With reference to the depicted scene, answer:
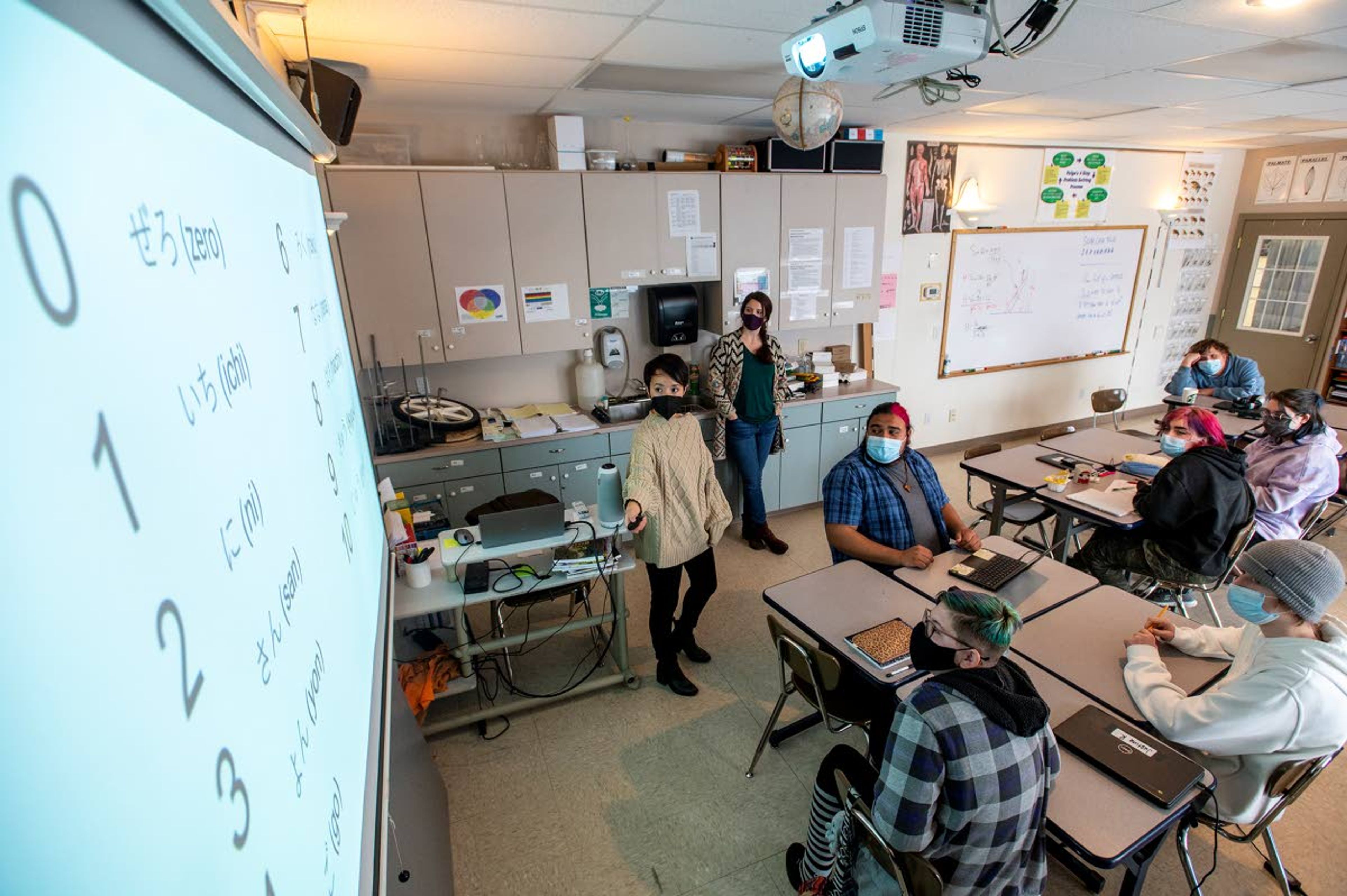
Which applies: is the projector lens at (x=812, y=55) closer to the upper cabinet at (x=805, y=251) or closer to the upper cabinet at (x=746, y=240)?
the upper cabinet at (x=746, y=240)

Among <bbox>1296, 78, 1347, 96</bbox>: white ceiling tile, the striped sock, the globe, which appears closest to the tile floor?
the striped sock

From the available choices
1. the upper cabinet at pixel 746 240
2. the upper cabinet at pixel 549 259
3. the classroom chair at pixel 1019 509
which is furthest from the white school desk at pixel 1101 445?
the upper cabinet at pixel 549 259

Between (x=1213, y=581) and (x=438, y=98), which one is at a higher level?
(x=438, y=98)

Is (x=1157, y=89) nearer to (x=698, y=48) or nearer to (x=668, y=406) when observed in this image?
(x=698, y=48)

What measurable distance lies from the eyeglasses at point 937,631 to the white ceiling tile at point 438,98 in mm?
3019

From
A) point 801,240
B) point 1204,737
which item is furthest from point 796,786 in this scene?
point 801,240

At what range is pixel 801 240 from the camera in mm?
4543

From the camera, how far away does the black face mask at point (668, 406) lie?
2.74 meters

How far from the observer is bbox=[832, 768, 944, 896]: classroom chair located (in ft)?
4.66

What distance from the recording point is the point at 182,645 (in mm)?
465

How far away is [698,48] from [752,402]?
221 centimetres

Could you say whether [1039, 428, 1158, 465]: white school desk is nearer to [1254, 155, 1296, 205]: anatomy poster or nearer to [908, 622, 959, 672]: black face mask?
[908, 622, 959, 672]: black face mask

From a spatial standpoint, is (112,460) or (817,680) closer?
(112,460)

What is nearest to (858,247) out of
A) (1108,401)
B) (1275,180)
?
(1108,401)
